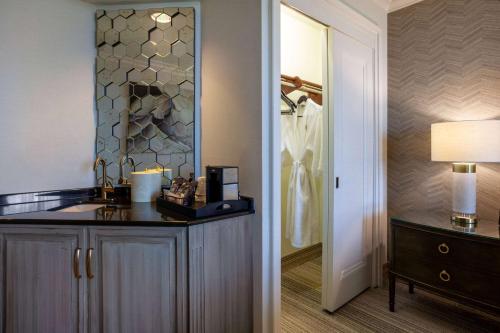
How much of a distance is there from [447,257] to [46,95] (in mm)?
2718

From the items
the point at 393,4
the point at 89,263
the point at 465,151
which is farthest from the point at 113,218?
the point at 393,4

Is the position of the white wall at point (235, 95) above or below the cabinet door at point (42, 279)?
above

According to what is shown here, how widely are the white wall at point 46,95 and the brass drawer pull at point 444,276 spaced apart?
2.40 m

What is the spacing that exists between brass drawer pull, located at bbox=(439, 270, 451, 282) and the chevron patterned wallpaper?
0.61 meters

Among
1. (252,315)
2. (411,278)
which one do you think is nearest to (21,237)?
(252,315)

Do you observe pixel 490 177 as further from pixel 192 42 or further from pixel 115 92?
pixel 115 92

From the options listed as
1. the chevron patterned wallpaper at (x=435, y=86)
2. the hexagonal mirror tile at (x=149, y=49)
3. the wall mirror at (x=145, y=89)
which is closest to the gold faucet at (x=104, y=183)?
the wall mirror at (x=145, y=89)

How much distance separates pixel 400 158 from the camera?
2.27 metres

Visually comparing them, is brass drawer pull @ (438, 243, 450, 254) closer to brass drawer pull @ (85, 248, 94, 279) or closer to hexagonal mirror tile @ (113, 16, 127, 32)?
brass drawer pull @ (85, 248, 94, 279)

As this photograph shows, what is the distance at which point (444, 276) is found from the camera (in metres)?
1.64

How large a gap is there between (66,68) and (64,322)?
1.51 meters

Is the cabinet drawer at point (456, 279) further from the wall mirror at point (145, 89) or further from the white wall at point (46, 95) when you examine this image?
the white wall at point (46, 95)

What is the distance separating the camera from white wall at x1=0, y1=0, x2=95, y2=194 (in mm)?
1552

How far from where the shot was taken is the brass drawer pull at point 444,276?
1617mm
